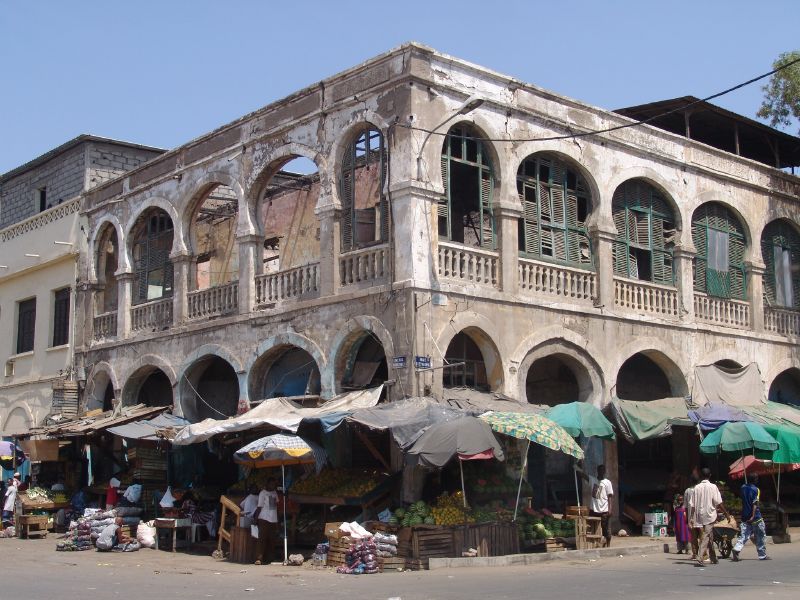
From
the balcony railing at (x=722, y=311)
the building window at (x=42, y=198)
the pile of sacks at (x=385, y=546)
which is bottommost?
the pile of sacks at (x=385, y=546)

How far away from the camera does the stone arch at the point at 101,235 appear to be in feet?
75.9

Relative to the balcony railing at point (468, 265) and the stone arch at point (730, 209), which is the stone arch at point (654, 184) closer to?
the stone arch at point (730, 209)

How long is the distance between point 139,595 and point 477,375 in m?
8.13

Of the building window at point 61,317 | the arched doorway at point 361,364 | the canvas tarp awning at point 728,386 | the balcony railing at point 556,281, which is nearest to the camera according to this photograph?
the arched doorway at point 361,364

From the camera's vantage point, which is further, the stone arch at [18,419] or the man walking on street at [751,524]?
the stone arch at [18,419]

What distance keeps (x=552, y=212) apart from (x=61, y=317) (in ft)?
43.2

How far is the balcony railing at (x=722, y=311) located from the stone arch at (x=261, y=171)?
8845mm

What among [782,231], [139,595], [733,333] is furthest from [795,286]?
[139,595]

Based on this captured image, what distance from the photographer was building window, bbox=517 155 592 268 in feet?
61.1

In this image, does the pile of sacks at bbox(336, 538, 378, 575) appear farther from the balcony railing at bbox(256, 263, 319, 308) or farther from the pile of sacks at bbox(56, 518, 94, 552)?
the pile of sacks at bbox(56, 518, 94, 552)

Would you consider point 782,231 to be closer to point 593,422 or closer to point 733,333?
point 733,333

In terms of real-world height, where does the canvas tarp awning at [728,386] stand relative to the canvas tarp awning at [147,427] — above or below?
above

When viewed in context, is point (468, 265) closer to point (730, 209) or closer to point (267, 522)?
point (267, 522)

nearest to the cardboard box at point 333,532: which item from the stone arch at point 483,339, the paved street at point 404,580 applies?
the paved street at point 404,580
